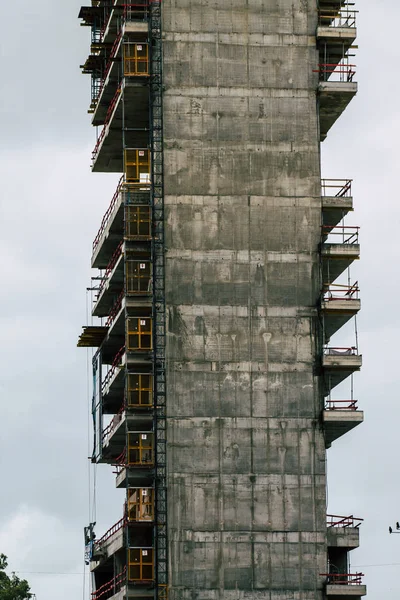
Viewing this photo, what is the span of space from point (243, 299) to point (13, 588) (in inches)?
3466

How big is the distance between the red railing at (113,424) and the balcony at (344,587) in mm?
14593

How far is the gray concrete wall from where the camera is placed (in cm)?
9919

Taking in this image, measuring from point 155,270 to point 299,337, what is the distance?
27.6 feet

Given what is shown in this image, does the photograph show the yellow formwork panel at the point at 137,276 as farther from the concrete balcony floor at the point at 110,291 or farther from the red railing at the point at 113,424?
the red railing at the point at 113,424

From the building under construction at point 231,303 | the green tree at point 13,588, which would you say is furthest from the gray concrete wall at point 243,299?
the green tree at point 13,588

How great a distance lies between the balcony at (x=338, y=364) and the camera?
101188 millimetres

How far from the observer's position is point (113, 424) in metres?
→ 110

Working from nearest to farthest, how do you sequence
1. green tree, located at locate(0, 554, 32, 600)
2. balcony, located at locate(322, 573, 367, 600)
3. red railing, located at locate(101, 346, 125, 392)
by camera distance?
balcony, located at locate(322, 573, 367, 600), red railing, located at locate(101, 346, 125, 392), green tree, located at locate(0, 554, 32, 600)

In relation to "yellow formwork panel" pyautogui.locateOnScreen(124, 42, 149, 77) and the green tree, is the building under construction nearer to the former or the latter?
"yellow formwork panel" pyautogui.locateOnScreen(124, 42, 149, 77)

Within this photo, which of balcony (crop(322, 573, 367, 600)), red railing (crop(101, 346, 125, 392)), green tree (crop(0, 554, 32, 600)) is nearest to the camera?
balcony (crop(322, 573, 367, 600))

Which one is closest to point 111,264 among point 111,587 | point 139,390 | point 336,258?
point 139,390

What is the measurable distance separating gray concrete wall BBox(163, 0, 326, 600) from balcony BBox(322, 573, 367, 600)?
26.5 inches

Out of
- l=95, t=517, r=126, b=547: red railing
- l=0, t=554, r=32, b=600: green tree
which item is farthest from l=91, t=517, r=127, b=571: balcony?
l=0, t=554, r=32, b=600: green tree

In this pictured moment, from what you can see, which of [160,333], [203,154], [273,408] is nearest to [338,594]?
[273,408]
